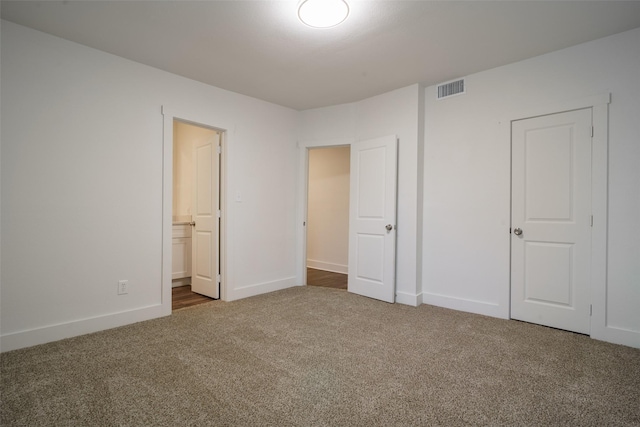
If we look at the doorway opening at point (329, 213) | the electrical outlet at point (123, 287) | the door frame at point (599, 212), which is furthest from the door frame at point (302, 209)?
the door frame at point (599, 212)

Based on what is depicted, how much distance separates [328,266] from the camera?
19.7 feet

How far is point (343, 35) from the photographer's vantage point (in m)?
2.59

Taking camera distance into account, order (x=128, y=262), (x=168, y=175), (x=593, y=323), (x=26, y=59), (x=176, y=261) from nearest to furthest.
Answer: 1. (x=26, y=59)
2. (x=593, y=323)
3. (x=128, y=262)
4. (x=168, y=175)
5. (x=176, y=261)

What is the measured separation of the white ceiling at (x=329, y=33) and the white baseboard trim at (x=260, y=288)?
8.24ft

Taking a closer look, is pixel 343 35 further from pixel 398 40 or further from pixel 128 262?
pixel 128 262

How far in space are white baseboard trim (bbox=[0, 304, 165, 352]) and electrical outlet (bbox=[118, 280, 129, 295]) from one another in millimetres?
193

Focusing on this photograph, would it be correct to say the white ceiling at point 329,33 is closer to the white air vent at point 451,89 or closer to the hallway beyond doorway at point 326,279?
the white air vent at point 451,89

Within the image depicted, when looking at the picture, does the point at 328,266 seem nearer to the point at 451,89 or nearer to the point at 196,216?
the point at 196,216

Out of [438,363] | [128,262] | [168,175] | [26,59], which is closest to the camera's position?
[438,363]

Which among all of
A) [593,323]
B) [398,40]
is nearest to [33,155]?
[398,40]

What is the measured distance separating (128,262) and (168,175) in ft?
3.09

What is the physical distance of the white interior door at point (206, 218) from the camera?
12.8 ft

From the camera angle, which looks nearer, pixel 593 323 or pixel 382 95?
pixel 593 323

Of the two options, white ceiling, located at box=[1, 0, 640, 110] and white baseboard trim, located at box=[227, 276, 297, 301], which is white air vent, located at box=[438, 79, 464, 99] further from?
white baseboard trim, located at box=[227, 276, 297, 301]
